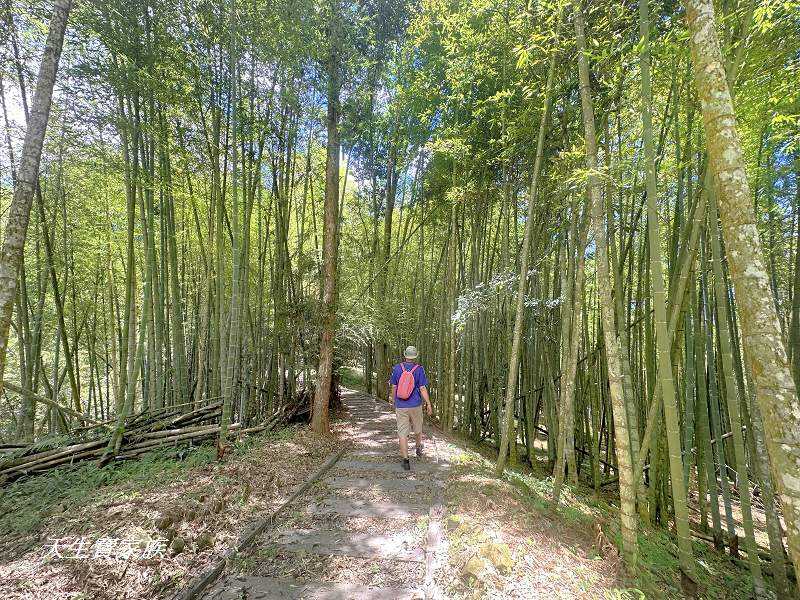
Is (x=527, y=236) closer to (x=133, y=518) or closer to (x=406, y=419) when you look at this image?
(x=406, y=419)

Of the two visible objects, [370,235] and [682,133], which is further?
[370,235]

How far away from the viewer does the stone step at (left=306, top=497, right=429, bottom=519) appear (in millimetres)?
2805

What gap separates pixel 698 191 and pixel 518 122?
201cm

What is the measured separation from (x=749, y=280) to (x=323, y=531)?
2.83 metres

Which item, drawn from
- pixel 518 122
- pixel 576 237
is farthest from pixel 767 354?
pixel 518 122

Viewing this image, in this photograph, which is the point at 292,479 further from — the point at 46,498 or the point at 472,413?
the point at 472,413

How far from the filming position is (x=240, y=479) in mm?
3207

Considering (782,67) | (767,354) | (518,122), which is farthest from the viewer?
(518,122)

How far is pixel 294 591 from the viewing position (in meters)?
1.92

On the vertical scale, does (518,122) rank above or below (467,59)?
below

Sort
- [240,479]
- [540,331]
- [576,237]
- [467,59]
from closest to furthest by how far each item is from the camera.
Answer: [240,479] < [576,237] < [467,59] < [540,331]

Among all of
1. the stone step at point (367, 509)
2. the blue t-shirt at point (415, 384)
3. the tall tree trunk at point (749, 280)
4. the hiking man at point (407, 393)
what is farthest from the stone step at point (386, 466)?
the tall tree trunk at point (749, 280)

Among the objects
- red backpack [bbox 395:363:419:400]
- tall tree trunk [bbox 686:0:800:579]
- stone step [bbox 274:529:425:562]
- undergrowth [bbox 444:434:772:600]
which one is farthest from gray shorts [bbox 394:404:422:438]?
tall tree trunk [bbox 686:0:800:579]

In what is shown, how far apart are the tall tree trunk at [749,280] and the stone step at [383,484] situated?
8.36 ft
